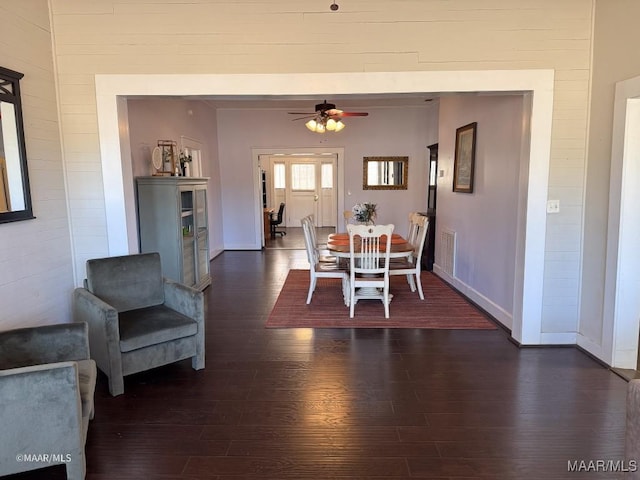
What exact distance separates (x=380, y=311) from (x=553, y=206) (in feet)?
6.62

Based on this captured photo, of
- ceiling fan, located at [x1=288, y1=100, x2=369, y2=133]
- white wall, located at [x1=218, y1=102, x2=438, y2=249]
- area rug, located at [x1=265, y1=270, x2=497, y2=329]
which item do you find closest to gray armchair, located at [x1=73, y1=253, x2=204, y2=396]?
area rug, located at [x1=265, y1=270, x2=497, y2=329]

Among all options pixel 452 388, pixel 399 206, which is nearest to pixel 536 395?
pixel 452 388

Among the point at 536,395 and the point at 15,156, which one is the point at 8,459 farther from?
the point at 536,395

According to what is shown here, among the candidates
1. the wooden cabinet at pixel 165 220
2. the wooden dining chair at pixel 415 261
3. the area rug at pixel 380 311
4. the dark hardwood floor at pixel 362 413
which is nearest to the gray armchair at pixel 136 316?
the dark hardwood floor at pixel 362 413

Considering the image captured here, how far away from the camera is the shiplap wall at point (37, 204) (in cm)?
280

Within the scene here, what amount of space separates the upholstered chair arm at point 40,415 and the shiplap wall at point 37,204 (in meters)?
1.20

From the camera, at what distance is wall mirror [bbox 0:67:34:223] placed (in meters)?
2.70

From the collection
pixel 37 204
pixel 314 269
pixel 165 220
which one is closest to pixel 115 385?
pixel 37 204

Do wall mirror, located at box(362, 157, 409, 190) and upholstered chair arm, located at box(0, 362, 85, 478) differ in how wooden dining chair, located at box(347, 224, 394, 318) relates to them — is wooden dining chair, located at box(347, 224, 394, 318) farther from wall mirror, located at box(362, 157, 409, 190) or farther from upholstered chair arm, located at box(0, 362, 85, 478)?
wall mirror, located at box(362, 157, 409, 190)

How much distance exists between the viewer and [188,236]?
515cm

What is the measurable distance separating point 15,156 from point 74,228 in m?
0.82

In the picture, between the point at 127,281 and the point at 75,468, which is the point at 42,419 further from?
the point at 127,281

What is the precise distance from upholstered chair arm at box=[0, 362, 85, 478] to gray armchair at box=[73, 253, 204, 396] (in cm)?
86

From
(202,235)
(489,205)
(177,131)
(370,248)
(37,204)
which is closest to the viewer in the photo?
(37,204)
